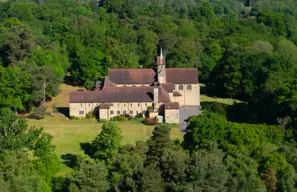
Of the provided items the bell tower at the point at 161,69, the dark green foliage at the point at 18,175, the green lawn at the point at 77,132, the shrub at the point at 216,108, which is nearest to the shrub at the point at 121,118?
the green lawn at the point at 77,132

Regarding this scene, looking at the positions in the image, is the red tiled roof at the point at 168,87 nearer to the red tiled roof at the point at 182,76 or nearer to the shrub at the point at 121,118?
the red tiled roof at the point at 182,76

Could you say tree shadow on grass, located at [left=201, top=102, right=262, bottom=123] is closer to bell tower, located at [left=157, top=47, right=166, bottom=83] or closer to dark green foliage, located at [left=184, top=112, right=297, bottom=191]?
bell tower, located at [left=157, top=47, right=166, bottom=83]

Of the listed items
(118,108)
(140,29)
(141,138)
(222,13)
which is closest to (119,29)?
(140,29)

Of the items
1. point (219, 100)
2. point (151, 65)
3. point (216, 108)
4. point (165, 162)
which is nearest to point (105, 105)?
point (216, 108)

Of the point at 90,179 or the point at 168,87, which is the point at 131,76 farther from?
the point at 90,179

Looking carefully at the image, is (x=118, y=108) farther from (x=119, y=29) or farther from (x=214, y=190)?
(x=119, y=29)
